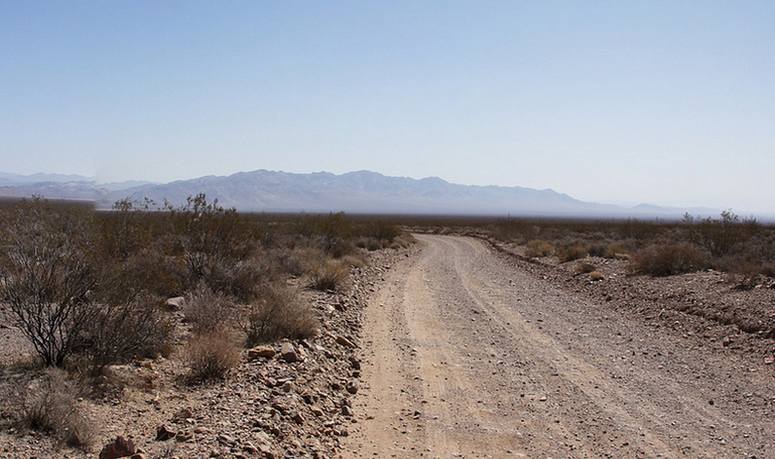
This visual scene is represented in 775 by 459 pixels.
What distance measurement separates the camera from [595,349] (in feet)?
37.7

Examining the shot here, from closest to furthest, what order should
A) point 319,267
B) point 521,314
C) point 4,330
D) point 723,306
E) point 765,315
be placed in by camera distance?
point 4,330, point 765,315, point 723,306, point 521,314, point 319,267

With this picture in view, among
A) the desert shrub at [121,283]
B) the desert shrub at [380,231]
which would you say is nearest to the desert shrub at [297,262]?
the desert shrub at [121,283]

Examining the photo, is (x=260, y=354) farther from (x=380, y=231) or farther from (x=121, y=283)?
(x=380, y=231)

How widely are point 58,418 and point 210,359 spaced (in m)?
2.56

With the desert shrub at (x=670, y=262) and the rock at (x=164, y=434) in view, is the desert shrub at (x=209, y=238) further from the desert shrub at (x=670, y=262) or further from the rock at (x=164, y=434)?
the desert shrub at (x=670, y=262)

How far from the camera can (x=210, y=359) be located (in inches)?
325

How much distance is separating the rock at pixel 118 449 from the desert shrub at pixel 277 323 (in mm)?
4695

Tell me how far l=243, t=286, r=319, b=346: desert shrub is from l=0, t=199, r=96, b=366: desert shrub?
2837 millimetres

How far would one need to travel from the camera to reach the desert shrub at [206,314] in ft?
34.6

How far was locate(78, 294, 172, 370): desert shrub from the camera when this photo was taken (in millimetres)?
8117

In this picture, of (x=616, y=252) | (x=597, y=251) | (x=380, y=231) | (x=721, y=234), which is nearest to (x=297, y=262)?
(x=597, y=251)

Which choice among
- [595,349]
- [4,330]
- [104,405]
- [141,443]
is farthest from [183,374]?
[595,349]

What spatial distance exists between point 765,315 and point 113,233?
16413 mm

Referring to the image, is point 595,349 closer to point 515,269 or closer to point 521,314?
point 521,314
